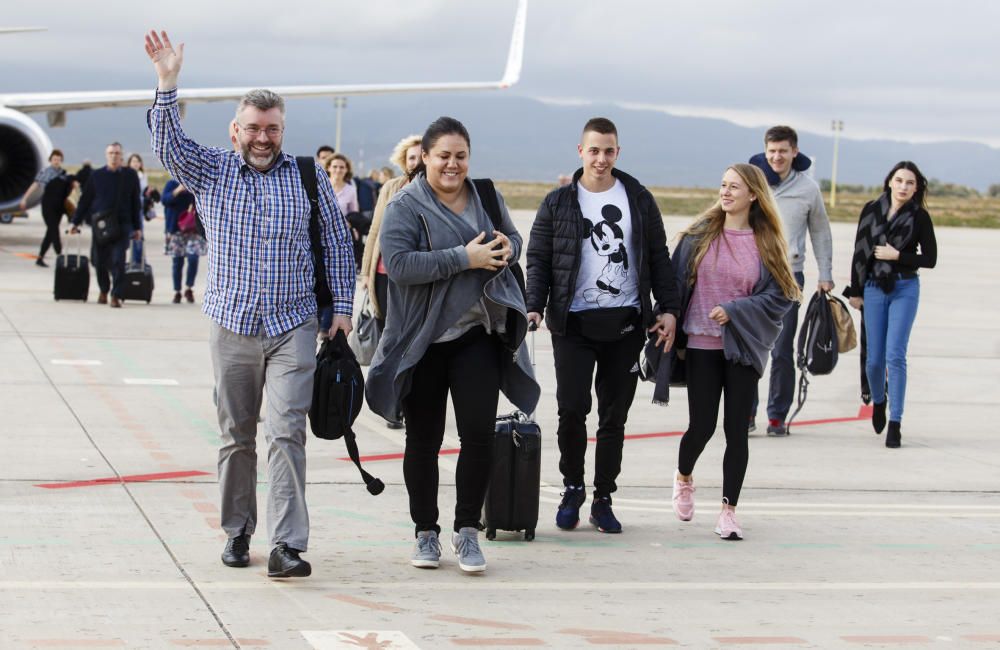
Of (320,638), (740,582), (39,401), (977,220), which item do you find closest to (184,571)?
(320,638)

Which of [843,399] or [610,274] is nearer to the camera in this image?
[610,274]

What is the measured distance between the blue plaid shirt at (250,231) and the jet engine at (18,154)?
59.5 ft

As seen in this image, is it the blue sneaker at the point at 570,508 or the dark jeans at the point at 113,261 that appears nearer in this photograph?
the blue sneaker at the point at 570,508

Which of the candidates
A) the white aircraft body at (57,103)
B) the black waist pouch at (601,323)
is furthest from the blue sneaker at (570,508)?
the white aircraft body at (57,103)

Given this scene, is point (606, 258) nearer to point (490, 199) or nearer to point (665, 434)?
point (490, 199)

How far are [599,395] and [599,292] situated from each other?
50 cm

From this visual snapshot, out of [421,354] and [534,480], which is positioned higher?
[421,354]

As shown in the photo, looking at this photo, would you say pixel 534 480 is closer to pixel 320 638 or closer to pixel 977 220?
pixel 320 638

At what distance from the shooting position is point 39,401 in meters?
9.90

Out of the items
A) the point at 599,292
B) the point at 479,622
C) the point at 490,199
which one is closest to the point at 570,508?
the point at 599,292

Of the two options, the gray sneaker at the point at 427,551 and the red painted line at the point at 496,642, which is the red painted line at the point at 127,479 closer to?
the gray sneaker at the point at 427,551

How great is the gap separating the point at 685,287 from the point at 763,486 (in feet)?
5.38

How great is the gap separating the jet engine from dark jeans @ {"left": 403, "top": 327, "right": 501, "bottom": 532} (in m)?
18.3

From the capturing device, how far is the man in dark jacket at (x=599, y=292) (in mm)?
6723
